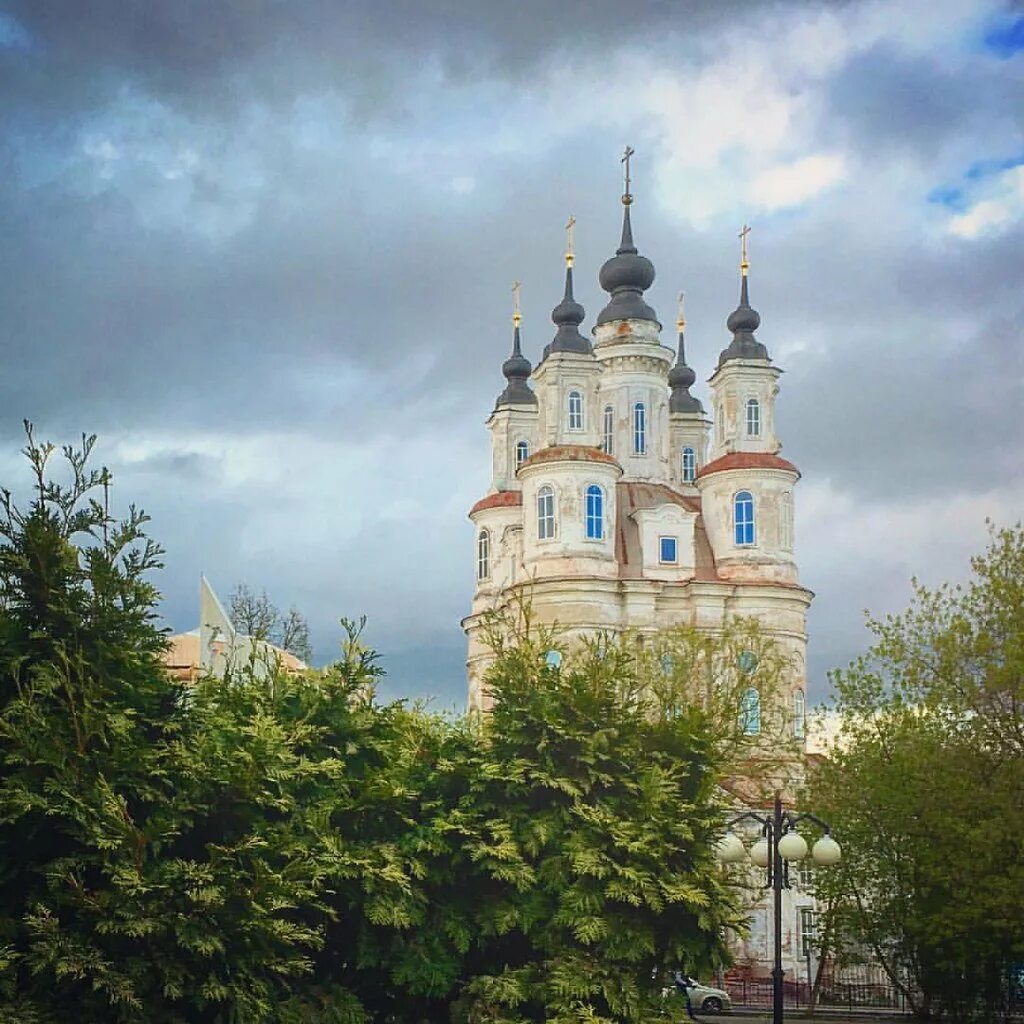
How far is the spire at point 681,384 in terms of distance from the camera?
2712 inches

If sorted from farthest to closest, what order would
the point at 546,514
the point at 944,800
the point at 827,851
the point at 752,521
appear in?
the point at 752,521 → the point at 546,514 → the point at 944,800 → the point at 827,851

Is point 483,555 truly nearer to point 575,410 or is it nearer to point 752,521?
point 575,410

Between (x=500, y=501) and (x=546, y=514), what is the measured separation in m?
7.68

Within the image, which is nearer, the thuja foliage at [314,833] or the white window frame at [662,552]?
the thuja foliage at [314,833]

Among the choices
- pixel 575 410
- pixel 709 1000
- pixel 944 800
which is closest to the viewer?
pixel 944 800

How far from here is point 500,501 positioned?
6425 centimetres

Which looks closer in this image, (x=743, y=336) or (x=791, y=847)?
(x=791, y=847)

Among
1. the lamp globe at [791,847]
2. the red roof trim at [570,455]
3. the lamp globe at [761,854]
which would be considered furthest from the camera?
Result: the red roof trim at [570,455]

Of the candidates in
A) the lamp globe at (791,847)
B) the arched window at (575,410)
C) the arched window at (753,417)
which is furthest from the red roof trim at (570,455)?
the lamp globe at (791,847)

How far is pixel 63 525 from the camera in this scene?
62.1 ft

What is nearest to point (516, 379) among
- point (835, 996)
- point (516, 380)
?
point (516, 380)

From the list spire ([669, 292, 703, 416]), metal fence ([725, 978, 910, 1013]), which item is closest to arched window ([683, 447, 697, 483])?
spire ([669, 292, 703, 416])

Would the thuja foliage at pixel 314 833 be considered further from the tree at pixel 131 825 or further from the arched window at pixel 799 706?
the arched window at pixel 799 706

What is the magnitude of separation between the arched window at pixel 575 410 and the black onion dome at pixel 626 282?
5063mm
